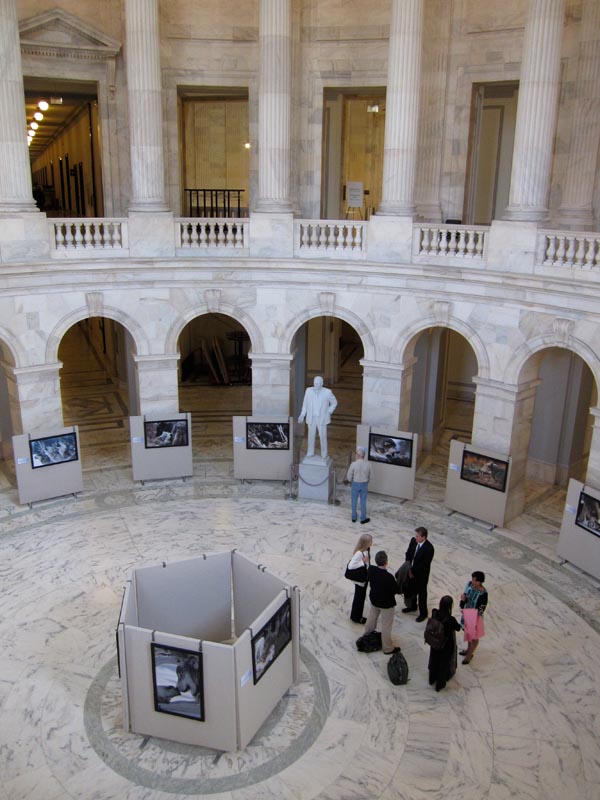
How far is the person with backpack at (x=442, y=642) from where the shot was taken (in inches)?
401

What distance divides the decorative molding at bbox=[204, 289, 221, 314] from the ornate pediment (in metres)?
6.39

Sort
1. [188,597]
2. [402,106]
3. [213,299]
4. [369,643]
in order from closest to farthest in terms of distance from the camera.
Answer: [188,597]
[369,643]
[402,106]
[213,299]

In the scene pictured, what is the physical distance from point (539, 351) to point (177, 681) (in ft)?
31.9

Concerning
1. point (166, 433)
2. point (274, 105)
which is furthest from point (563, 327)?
point (166, 433)

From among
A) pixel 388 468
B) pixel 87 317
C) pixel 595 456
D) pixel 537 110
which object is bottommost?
pixel 388 468

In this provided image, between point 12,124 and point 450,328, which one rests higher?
point 12,124

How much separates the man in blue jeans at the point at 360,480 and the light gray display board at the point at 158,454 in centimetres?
412

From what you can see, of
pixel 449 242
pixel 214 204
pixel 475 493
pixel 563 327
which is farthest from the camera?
pixel 214 204

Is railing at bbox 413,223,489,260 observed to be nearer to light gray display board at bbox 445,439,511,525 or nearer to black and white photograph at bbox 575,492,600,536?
light gray display board at bbox 445,439,511,525

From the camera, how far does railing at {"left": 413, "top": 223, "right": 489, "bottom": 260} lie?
16.0 meters

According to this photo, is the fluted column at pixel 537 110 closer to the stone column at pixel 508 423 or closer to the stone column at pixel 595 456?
the stone column at pixel 508 423

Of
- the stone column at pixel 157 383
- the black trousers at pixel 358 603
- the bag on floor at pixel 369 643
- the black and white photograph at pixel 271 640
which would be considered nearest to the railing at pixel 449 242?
the stone column at pixel 157 383

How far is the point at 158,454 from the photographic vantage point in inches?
693

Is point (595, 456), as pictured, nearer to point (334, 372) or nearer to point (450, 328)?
point (450, 328)
